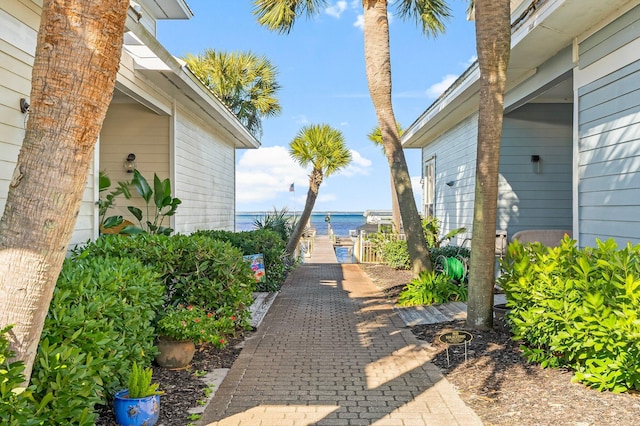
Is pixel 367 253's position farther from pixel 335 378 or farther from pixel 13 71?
pixel 13 71

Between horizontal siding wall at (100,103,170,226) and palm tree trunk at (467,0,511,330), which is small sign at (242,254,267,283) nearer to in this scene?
horizontal siding wall at (100,103,170,226)

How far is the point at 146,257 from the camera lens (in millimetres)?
5688

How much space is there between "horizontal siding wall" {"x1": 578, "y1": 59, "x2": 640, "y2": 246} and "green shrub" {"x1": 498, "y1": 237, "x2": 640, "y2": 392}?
136 cm

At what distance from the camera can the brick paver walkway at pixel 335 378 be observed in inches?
152

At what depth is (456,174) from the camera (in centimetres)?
1303

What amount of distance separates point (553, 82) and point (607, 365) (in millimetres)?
5484

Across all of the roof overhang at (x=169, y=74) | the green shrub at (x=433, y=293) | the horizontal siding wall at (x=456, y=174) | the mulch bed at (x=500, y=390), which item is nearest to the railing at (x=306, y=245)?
the horizontal siding wall at (x=456, y=174)

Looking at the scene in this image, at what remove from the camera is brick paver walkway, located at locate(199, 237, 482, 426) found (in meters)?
3.87

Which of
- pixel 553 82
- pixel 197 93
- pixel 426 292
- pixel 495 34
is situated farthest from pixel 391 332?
pixel 197 93

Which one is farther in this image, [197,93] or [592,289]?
[197,93]

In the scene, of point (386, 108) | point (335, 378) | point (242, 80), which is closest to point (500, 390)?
point (335, 378)

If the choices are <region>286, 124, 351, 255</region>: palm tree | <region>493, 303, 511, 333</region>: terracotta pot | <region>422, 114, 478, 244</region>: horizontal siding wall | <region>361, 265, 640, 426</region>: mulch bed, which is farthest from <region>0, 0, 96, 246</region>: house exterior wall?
<region>286, 124, 351, 255</region>: palm tree

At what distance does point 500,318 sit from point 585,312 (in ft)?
7.69

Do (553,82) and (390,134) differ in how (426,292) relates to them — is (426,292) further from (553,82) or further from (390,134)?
(553,82)
